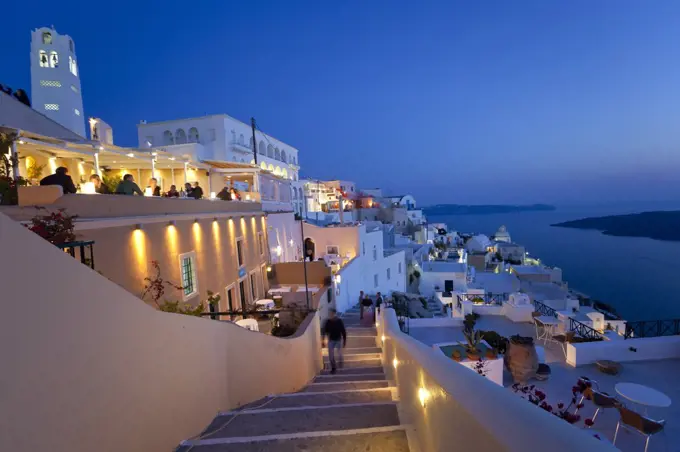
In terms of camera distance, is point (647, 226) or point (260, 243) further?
point (647, 226)

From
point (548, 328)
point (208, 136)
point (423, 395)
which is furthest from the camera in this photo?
point (208, 136)

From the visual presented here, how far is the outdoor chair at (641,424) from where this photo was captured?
16.4 ft

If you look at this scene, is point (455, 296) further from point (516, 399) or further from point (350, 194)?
point (350, 194)

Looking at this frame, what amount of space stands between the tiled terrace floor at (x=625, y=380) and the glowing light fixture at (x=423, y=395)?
433 cm

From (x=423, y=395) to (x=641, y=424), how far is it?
14.4 feet

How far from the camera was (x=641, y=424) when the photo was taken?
5062mm

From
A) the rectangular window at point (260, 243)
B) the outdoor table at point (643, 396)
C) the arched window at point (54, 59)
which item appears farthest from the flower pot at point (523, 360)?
the arched window at point (54, 59)

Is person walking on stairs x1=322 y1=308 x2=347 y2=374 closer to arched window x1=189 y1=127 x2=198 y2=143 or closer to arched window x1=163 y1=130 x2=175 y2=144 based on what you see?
arched window x1=189 y1=127 x2=198 y2=143

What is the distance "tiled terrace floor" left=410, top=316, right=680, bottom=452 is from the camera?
17.4 feet

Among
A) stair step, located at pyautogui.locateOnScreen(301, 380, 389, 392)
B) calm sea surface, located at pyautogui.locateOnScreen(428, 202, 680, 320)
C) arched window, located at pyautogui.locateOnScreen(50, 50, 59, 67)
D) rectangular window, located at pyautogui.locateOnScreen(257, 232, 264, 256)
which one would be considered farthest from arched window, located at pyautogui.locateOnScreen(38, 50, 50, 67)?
calm sea surface, located at pyautogui.locateOnScreen(428, 202, 680, 320)

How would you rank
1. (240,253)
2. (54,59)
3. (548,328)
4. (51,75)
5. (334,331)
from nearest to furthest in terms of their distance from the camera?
(334,331) → (548,328) → (240,253) → (51,75) → (54,59)

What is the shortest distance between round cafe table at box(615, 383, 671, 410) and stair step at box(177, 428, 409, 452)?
451 cm

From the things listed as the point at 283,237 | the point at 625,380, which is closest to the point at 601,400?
the point at 625,380

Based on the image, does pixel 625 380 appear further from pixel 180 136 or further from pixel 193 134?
pixel 180 136
